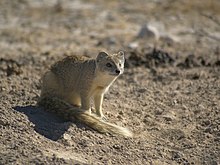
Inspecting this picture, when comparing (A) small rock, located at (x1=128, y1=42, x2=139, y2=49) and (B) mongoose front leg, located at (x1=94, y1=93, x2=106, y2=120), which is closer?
(B) mongoose front leg, located at (x1=94, y1=93, x2=106, y2=120)

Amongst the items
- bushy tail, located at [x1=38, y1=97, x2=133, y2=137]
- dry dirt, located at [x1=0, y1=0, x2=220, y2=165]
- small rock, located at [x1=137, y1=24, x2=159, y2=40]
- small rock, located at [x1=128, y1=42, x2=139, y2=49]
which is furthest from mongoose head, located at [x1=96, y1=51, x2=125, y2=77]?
small rock, located at [x1=137, y1=24, x2=159, y2=40]

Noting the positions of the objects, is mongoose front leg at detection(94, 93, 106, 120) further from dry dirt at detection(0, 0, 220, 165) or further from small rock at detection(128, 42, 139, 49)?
small rock at detection(128, 42, 139, 49)

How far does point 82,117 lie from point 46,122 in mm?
364

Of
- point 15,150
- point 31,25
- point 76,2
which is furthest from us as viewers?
point 76,2

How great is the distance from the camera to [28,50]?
10.9 metres

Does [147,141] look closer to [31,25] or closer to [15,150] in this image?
[15,150]

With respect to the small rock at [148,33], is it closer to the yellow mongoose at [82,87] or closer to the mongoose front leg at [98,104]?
the yellow mongoose at [82,87]

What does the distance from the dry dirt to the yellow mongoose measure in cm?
12

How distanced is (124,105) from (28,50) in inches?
162

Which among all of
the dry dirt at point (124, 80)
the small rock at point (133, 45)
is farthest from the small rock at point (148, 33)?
the small rock at point (133, 45)

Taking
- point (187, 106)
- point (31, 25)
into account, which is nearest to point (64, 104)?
point (187, 106)

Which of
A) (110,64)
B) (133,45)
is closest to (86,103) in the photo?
(110,64)

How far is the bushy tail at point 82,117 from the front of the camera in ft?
20.5

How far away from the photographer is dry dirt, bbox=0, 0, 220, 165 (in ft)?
19.3
